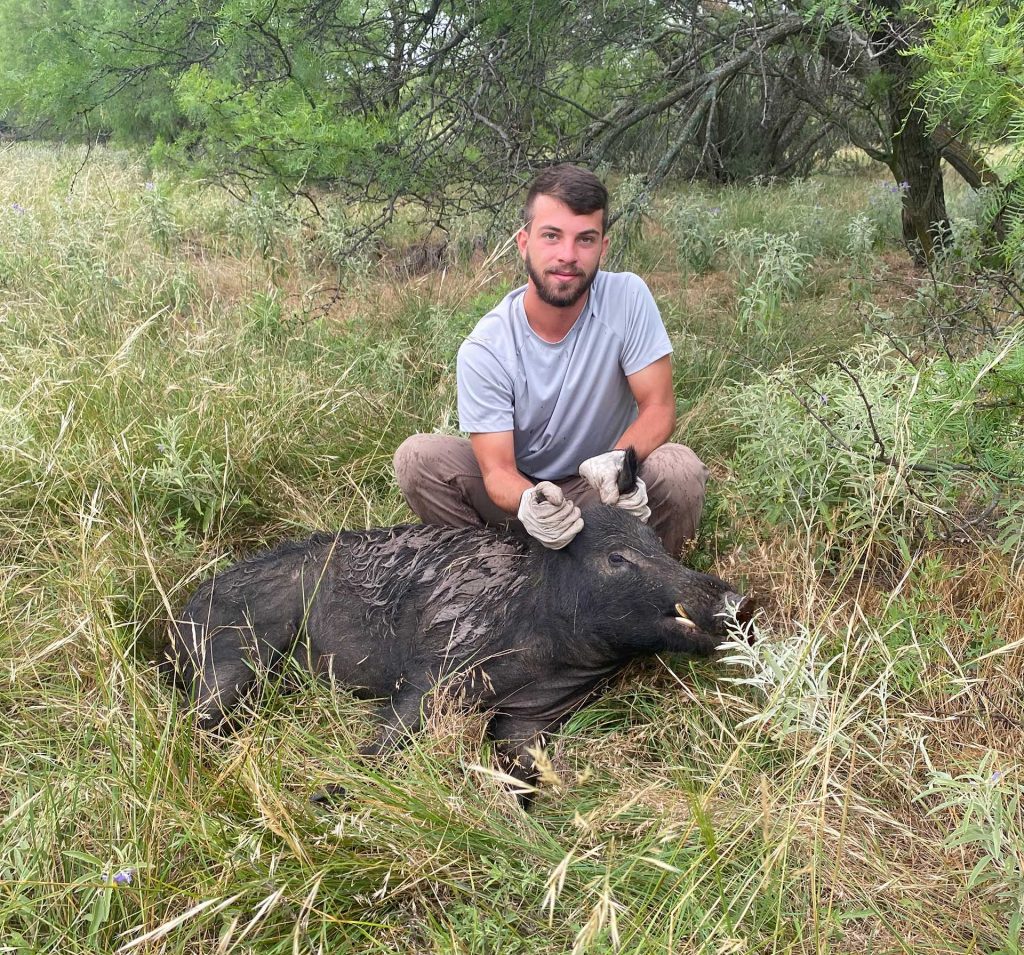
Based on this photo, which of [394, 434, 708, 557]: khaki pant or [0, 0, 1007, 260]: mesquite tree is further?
[0, 0, 1007, 260]: mesquite tree

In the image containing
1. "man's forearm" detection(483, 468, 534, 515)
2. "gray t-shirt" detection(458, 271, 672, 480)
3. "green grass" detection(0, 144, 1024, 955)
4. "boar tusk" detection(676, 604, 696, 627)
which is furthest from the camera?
"gray t-shirt" detection(458, 271, 672, 480)

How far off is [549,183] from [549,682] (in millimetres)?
1987

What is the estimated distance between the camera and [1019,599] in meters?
2.89

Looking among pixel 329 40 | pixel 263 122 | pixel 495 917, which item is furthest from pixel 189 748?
pixel 329 40

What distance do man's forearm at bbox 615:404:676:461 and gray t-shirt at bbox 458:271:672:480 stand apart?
0.55ft

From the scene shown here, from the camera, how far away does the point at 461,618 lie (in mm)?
3268

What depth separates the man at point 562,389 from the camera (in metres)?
3.56

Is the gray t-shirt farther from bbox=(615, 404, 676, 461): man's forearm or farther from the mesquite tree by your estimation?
the mesquite tree

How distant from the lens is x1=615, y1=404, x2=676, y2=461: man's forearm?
144 inches

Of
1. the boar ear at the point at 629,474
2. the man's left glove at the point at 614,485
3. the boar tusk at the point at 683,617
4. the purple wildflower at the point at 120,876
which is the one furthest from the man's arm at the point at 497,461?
the purple wildflower at the point at 120,876

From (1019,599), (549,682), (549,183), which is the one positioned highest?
(549,183)

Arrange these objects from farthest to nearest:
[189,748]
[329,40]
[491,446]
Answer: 1. [329,40]
2. [491,446]
3. [189,748]

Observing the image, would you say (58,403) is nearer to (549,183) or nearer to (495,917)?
(549,183)

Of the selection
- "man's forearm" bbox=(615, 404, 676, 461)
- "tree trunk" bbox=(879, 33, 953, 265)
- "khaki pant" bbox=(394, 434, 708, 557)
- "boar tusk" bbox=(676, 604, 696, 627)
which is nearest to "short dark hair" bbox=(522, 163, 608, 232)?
"man's forearm" bbox=(615, 404, 676, 461)
